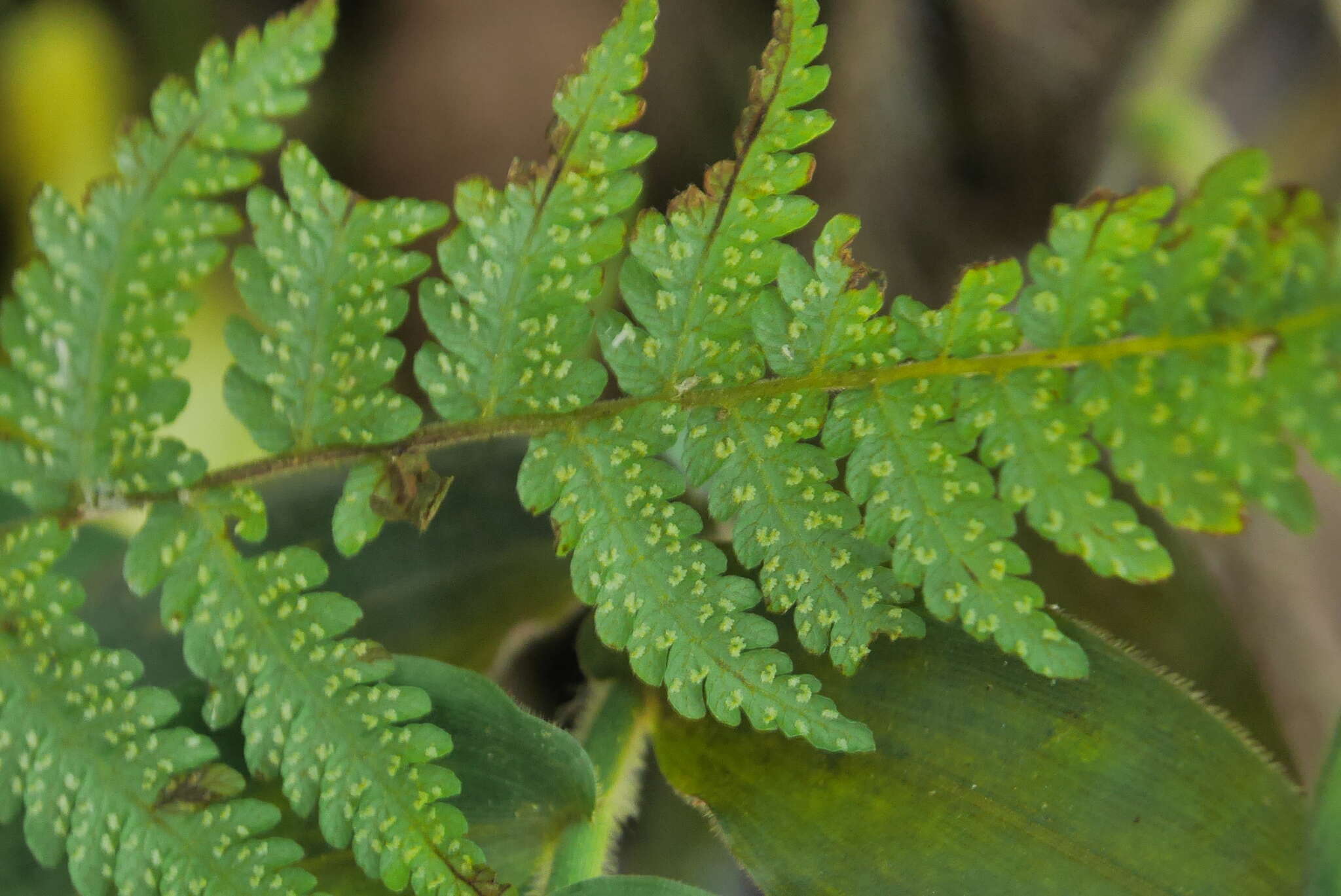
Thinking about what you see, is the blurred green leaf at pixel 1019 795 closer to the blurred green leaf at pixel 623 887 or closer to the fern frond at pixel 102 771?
the blurred green leaf at pixel 623 887

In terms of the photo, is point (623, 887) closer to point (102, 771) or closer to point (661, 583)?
point (661, 583)

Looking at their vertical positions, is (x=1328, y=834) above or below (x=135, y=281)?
below

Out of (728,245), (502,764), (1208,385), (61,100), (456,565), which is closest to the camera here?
(1208,385)

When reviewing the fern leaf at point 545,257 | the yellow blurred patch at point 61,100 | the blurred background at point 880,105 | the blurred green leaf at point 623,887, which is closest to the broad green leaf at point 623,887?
the blurred green leaf at point 623,887

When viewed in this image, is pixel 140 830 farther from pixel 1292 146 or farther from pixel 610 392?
pixel 1292 146

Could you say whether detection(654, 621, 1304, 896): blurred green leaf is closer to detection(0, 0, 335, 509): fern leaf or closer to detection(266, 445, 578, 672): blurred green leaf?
detection(266, 445, 578, 672): blurred green leaf

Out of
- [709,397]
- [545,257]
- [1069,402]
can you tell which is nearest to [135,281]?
[545,257]

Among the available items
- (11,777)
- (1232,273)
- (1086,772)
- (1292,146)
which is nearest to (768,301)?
(1232,273)
